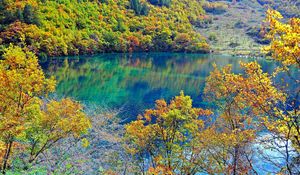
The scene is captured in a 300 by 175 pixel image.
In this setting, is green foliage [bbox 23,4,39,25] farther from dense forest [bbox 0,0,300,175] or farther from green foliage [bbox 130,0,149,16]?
green foliage [bbox 130,0,149,16]

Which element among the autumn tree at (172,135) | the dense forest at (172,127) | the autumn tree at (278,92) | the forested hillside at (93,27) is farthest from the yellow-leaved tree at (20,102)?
the forested hillside at (93,27)

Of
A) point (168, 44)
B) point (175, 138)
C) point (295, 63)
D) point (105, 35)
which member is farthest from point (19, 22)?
point (295, 63)

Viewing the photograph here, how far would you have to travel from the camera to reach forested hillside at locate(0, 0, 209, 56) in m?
96.9

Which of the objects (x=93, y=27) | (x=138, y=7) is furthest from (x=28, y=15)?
(x=138, y=7)

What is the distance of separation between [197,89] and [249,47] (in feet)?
351

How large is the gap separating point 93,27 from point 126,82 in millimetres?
72273

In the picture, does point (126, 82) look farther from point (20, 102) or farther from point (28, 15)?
point (20, 102)

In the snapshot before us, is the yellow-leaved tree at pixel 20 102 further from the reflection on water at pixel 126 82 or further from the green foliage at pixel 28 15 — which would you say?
the green foliage at pixel 28 15

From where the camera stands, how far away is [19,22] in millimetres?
95500

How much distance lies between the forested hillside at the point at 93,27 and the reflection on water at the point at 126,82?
41.4 feet

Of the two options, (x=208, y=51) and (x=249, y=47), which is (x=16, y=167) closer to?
(x=208, y=51)

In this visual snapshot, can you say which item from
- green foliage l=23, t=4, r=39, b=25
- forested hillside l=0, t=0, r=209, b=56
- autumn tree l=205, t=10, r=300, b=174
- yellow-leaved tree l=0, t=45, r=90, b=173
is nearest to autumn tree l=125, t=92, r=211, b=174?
yellow-leaved tree l=0, t=45, r=90, b=173

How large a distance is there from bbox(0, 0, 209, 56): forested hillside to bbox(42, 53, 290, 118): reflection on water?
12.6 meters

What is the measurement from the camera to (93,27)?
139 m
